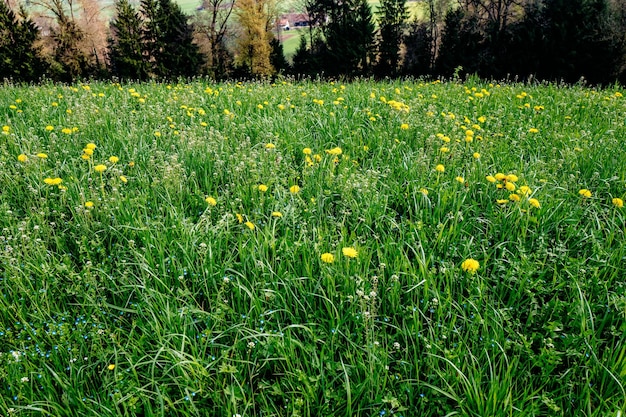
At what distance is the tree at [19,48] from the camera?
30.4 meters

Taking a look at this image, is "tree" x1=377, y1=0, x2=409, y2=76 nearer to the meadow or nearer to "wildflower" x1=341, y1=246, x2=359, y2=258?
the meadow

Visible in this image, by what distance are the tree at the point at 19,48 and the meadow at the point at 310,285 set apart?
3451 centimetres

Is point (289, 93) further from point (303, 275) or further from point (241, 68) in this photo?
point (241, 68)

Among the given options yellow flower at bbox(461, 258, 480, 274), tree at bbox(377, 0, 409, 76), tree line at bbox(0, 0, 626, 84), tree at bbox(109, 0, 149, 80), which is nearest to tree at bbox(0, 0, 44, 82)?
tree line at bbox(0, 0, 626, 84)

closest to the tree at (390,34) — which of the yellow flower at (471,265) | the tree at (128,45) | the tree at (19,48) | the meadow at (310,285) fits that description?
the tree at (128,45)

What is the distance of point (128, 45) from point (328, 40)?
16190 mm

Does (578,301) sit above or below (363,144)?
below

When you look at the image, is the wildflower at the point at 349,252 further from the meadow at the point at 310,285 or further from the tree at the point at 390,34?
the tree at the point at 390,34

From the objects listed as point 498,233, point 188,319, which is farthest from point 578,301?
point 188,319

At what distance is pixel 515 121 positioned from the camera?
4.88 m

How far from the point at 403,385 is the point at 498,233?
1.35 meters

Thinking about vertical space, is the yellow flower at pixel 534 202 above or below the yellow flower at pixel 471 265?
above

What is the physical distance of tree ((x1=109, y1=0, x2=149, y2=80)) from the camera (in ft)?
104

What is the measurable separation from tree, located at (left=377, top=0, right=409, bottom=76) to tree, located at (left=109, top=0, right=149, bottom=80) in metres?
20.0
